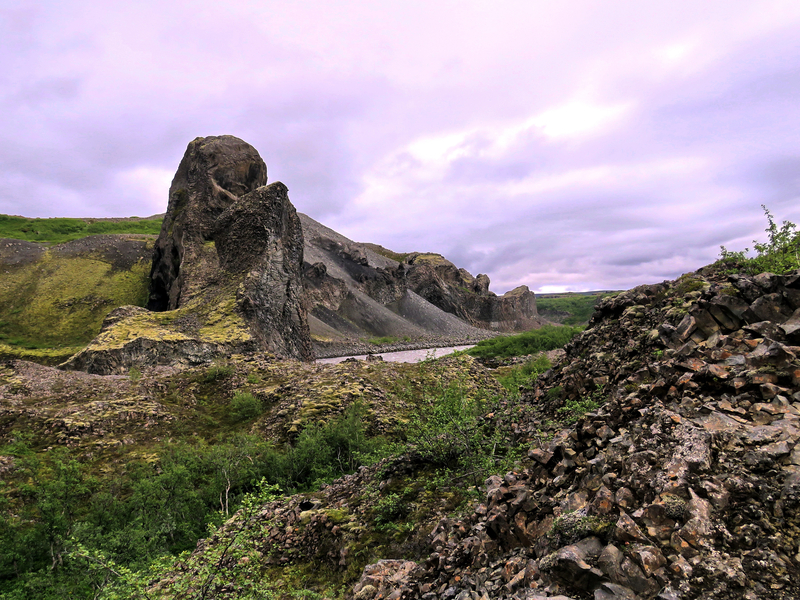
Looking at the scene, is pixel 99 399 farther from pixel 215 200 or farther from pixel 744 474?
pixel 215 200

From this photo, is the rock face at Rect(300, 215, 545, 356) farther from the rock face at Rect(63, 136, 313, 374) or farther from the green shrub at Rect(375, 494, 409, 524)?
the green shrub at Rect(375, 494, 409, 524)

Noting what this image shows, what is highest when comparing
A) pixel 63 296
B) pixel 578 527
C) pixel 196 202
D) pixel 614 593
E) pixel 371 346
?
pixel 196 202

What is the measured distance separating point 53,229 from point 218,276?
84388 mm

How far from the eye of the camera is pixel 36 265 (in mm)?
58656

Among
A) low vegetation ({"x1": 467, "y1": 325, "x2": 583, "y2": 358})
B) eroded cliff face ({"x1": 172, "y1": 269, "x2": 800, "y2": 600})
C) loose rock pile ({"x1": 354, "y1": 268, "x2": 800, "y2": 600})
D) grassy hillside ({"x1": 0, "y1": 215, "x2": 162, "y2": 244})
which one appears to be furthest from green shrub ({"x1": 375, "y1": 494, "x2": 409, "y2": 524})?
grassy hillside ({"x1": 0, "y1": 215, "x2": 162, "y2": 244})

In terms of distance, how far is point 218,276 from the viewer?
3775cm

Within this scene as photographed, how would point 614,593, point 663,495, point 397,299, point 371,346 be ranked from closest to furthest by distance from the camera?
point 614,593 → point 663,495 → point 371,346 → point 397,299

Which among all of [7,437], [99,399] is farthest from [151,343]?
[7,437]

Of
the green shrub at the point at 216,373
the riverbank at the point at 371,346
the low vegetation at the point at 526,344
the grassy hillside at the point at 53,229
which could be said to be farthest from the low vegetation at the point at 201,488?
the grassy hillside at the point at 53,229

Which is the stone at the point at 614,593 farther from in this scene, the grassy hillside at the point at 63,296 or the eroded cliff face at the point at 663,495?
the grassy hillside at the point at 63,296

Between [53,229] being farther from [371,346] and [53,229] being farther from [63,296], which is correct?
[371,346]

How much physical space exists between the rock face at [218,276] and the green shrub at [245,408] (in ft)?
36.1

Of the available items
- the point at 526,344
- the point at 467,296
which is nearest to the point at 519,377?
the point at 526,344

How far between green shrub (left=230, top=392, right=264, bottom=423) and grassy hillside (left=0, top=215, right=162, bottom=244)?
83.0 meters
